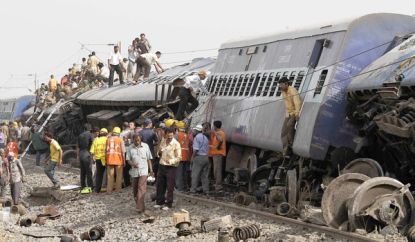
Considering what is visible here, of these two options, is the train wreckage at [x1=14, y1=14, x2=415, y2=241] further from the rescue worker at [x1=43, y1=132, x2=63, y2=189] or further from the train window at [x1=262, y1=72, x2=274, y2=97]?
the rescue worker at [x1=43, y1=132, x2=63, y2=189]

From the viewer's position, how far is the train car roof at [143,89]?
26688 millimetres

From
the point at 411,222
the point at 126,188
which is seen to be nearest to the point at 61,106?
the point at 126,188

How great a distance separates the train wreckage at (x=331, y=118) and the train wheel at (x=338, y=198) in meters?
0.02

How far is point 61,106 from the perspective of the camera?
34.6m

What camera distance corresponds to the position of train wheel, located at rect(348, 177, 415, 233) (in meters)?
11.9

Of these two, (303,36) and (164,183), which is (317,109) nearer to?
(303,36)

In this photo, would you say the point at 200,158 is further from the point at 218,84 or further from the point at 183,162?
the point at 218,84

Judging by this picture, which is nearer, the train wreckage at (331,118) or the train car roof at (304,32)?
the train wreckage at (331,118)

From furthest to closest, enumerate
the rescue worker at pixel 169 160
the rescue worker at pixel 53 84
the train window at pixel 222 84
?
the rescue worker at pixel 53 84 < the train window at pixel 222 84 < the rescue worker at pixel 169 160

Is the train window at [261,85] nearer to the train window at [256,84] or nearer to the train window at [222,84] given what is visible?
the train window at [256,84]

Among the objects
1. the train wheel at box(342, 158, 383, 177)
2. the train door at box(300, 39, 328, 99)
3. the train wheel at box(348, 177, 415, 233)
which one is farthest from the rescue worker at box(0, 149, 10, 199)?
the train wheel at box(348, 177, 415, 233)

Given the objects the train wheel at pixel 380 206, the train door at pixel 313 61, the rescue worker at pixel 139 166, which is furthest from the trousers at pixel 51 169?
the train wheel at pixel 380 206

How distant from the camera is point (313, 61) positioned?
1590cm

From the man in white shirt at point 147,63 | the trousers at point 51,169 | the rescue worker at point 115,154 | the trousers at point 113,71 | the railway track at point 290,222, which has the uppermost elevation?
the man in white shirt at point 147,63
